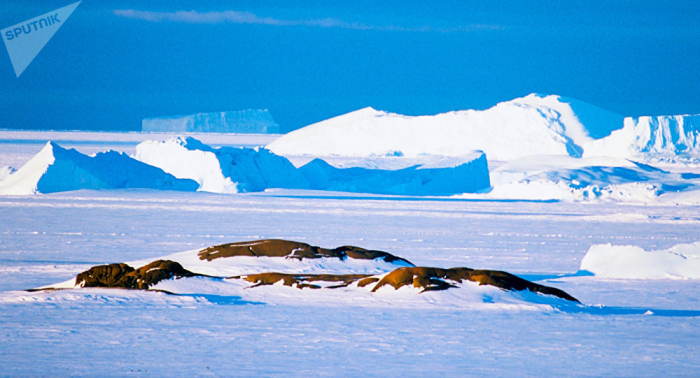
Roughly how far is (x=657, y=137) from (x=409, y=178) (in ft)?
56.8

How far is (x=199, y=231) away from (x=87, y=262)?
13.9 feet

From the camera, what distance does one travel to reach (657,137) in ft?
131

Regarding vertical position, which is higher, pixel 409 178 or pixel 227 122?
pixel 227 122

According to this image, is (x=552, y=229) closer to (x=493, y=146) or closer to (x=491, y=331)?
(x=491, y=331)

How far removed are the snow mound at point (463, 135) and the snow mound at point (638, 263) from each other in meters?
31.9

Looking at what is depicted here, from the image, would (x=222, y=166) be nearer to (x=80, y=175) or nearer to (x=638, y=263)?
(x=80, y=175)

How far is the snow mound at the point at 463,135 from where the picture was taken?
43.3 m

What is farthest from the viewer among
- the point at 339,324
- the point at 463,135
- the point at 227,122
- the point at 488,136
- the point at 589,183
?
the point at 227,122

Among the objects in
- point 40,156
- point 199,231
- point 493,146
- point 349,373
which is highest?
point 493,146

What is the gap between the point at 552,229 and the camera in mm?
15719

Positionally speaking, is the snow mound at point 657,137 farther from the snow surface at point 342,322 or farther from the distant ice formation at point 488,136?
the snow surface at point 342,322

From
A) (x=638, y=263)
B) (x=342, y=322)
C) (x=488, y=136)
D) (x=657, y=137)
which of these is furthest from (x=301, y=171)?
(x=342, y=322)

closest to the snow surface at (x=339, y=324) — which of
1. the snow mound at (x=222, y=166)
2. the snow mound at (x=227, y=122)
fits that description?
the snow mound at (x=222, y=166)

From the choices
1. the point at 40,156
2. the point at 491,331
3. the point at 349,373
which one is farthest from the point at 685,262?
the point at 40,156
